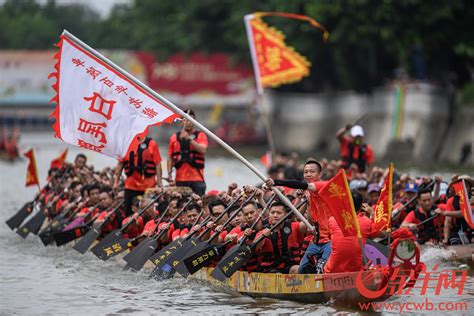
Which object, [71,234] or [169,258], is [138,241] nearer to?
[169,258]

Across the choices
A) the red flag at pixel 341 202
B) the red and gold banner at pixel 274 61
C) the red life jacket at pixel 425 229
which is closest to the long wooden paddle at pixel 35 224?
the red and gold banner at pixel 274 61

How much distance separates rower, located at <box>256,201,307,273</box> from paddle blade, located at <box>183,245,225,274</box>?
2.50ft

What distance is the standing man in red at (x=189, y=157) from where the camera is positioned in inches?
692

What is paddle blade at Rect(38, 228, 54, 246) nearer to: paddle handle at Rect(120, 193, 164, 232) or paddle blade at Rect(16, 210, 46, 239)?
paddle blade at Rect(16, 210, 46, 239)

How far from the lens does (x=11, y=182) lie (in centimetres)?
3666

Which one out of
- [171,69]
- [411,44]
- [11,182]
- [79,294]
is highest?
[171,69]

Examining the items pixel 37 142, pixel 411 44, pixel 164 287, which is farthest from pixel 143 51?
pixel 164 287

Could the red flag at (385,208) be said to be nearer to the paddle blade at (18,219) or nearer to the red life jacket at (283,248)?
the red life jacket at (283,248)

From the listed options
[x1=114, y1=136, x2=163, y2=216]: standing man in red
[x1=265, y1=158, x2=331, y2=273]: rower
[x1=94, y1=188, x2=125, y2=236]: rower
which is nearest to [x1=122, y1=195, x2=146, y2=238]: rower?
[x1=94, y1=188, x2=125, y2=236]: rower

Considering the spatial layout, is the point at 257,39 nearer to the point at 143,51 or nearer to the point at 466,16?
the point at 466,16

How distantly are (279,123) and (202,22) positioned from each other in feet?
21.1

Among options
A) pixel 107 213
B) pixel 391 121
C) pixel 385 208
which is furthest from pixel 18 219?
pixel 391 121

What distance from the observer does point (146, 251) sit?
615 inches

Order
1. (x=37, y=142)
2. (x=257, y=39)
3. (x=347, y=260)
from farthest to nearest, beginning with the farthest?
(x=37, y=142), (x=257, y=39), (x=347, y=260)
